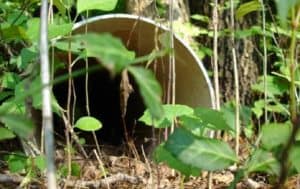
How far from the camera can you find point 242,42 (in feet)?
9.14

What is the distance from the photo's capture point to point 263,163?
87 centimetres

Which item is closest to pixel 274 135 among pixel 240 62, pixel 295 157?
pixel 295 157

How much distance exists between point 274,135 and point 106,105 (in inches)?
98.2

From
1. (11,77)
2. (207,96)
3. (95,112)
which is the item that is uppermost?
(11,77)

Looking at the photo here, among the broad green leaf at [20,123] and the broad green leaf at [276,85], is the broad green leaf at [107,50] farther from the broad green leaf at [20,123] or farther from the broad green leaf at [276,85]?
the broad green leaf at [276,85]

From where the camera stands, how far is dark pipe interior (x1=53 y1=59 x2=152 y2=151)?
290 centimetres

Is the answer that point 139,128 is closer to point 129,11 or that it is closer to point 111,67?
point 129,11

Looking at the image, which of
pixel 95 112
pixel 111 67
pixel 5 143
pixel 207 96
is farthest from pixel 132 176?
pixel 95 112

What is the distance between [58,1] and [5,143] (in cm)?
110

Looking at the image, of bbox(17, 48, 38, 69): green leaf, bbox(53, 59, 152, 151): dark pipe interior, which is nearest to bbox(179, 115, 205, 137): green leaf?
bbox(17, 48, 38, 69): green leaf

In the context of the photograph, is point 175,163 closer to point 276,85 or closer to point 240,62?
point 276,85

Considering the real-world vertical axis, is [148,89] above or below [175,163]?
above

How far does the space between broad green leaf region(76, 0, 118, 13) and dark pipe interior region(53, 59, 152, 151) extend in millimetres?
1313

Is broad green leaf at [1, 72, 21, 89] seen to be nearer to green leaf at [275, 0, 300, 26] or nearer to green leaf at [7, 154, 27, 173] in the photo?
green leaf at [7, 154, 27, 173]
